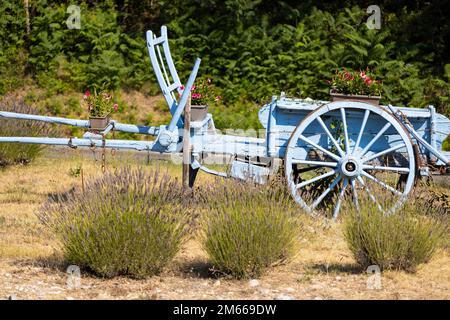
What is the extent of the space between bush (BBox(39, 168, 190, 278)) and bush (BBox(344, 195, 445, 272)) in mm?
1266

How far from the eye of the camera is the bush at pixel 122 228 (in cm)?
610

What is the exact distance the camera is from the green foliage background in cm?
1373

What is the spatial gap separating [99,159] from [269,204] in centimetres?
508

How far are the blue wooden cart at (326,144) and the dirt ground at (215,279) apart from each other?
54 centimetres

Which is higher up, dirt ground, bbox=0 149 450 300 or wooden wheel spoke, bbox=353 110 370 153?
wooden wheel spoke, bbox=353 110 370 153

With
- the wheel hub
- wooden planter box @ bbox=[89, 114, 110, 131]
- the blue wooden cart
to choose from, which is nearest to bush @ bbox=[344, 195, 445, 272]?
the blue wooden cart

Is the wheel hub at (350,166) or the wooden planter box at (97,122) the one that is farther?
the wooden planter box at (97,122)

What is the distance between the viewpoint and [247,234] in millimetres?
6152

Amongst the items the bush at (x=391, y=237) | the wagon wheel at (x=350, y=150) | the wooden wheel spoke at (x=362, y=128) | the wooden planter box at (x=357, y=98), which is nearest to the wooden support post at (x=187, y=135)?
the wagon wheel at (x=350, y=150)

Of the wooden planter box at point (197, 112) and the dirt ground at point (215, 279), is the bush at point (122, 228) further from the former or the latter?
the wooden planter box at point (197, 112)

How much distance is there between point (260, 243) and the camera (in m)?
6.21

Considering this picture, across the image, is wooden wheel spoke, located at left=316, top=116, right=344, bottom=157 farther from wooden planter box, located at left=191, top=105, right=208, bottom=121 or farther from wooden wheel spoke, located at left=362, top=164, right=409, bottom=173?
wooden planter box, located at left=191, top=105, right=208, bottom=121

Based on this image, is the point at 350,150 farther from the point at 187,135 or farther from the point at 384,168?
the point at 187,135

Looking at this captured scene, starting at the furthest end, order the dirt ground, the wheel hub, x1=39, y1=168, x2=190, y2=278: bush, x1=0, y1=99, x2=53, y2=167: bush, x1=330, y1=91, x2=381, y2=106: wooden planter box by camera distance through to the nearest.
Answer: x1=0, y1=99, x2=53, y2=167: bush
x1=330, y1=91, x2=381, y2=106: wooden planter box
the wheel hub
x1=39, y1=168, x2=190, y2=278: bush
the dirt ground
